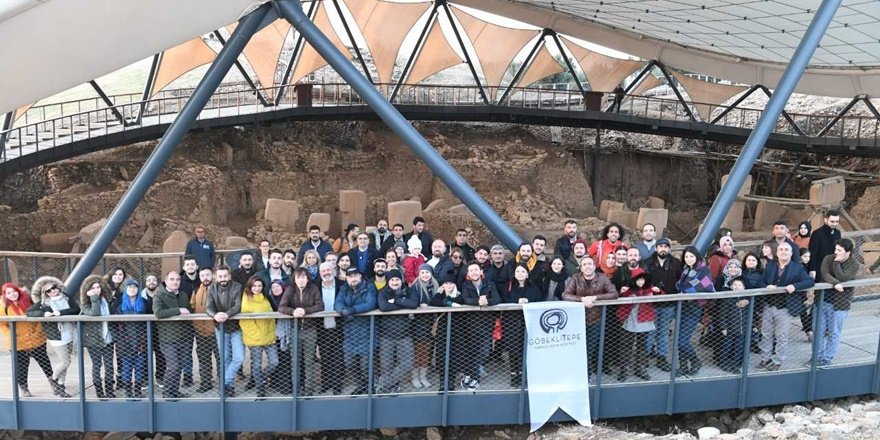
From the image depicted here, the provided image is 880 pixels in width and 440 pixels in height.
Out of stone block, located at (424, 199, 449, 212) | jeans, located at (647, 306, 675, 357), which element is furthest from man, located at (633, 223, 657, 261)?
stone block, located at (424, 199, 449, 212)

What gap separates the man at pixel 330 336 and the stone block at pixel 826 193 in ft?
50.7

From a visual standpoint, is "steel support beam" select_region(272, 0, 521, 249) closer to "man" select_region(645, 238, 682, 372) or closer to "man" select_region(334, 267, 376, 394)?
"man" select_region(645, 238, 682, 372)

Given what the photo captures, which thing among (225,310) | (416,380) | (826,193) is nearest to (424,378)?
(416,380)

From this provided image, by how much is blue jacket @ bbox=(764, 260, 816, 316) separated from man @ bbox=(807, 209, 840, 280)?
0.99 metres

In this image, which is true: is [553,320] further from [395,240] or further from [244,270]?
[244,270]

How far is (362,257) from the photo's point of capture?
9.23 meters

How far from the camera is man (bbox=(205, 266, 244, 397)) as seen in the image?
723 centimetres

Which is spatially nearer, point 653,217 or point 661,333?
point 661,333

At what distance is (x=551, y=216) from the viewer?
2072 centimetres

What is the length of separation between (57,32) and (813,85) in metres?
20.0

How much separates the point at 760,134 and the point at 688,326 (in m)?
3.37

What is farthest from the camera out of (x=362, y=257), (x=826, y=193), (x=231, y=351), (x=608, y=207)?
(x=608, y=207)

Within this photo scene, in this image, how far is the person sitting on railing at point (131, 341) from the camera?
734cm

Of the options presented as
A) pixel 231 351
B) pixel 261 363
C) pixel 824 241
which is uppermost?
pixel 824 241
